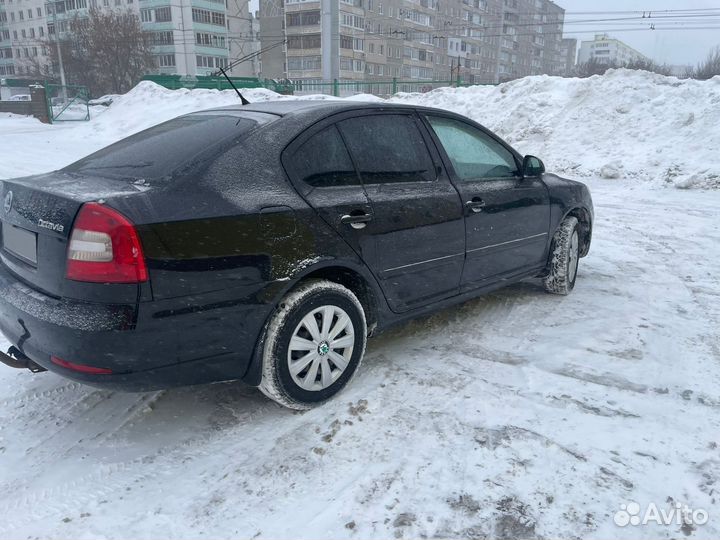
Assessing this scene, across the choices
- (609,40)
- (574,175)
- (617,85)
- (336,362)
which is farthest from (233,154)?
(609,40)

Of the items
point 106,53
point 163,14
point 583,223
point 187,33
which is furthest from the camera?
point 187,33

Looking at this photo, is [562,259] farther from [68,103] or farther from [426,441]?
[68,103]

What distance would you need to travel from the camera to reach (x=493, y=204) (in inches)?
155

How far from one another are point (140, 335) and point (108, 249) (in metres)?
0.39

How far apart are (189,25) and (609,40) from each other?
3925 inches

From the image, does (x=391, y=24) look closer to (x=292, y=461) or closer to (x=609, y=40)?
(x=292, y=461)

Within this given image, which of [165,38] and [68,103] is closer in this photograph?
[68,103]

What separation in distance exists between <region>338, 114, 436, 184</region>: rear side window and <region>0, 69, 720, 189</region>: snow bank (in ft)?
27.7

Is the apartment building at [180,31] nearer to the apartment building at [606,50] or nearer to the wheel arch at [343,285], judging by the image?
the wheel arch at [343,285]

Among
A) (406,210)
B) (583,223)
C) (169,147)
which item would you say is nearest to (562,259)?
(583,223)

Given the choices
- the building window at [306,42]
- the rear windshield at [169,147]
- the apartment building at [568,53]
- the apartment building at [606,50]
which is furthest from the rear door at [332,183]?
the apartment building at [606,50]

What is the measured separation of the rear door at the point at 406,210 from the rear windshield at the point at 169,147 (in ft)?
2.09

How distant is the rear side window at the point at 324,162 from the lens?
2.96 meters

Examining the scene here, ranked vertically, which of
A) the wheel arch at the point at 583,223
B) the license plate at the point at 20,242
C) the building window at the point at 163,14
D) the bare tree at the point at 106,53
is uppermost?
the building window at the point at 163,14
